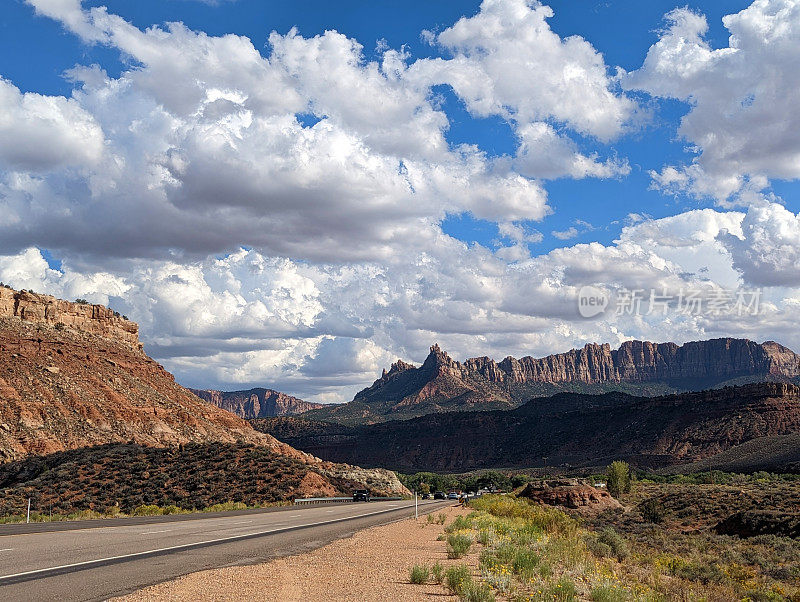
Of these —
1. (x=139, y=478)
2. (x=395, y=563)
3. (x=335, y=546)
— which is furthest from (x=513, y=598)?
(x=139, y=478)

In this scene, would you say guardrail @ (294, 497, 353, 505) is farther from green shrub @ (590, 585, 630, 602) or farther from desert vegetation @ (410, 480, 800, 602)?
green shrub @ (590, 585, 630, 602)

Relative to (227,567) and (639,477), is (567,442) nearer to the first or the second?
(639,477)

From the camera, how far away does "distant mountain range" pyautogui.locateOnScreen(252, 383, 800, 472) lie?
424 ft

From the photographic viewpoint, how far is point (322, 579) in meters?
13.8

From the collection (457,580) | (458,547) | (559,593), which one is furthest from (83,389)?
(559,593)

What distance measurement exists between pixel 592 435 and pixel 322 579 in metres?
155

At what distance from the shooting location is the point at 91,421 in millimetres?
77000

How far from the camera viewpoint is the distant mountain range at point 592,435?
129125 millimetres

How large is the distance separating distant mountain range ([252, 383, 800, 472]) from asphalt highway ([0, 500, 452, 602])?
302ft

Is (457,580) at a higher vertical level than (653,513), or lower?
higher

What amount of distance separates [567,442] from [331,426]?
65768 millimetres

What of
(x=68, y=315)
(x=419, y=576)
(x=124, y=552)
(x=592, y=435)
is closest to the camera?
(x=419, y=576)

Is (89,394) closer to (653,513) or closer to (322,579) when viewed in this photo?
(653,513)

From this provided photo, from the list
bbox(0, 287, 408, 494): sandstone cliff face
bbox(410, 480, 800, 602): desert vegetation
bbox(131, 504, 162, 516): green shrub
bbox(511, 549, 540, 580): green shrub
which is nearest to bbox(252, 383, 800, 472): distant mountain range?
bbox(410, 480, 800, 602): desert vegetation
